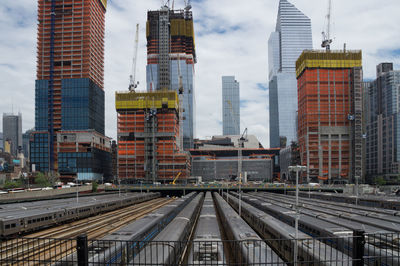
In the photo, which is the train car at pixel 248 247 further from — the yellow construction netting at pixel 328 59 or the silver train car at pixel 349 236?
the yellow construction netting at pixel 328 59

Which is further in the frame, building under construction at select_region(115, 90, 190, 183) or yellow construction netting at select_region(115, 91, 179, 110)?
yellow construction netting at select_region(115, 91, 179, 110)

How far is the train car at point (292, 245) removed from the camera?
814 inches

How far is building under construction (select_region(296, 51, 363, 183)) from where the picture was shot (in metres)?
183

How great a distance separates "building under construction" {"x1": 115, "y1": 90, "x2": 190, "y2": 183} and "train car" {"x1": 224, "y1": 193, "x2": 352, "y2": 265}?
494 ft

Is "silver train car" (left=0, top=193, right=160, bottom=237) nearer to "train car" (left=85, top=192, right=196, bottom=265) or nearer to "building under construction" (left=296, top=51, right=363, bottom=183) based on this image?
"train car" (left=85, top=192, right=196, bottom=265)

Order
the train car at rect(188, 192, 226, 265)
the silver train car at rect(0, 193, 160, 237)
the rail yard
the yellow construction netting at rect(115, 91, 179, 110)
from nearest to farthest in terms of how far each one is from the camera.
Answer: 1. the rail yard
2. the train car at rect(188, 192, 226, 265)
3. the silver train car at rect(0, 193, 160, 237)
4. the yellow construction netting at rect(115, 91, 179, 110)

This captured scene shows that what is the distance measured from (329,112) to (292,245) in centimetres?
17371

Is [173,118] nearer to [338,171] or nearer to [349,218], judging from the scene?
[338,171]

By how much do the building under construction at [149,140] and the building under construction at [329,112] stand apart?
7441 cm

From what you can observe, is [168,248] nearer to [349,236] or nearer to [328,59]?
[349,236]

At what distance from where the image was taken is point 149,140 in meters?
198

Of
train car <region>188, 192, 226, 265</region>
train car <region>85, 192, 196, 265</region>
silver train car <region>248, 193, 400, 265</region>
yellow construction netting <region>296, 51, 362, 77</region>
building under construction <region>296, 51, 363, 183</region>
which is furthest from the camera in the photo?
yellow construction netting <region>296, 51, 362, 77</region>

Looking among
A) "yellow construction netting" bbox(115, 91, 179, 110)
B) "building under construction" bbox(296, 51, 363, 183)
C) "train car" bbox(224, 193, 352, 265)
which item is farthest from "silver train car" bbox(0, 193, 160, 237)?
"building under construction" bbox(296, 51, 363, 183)

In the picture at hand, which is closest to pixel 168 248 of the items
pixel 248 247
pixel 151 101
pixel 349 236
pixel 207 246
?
pixel 207 246
